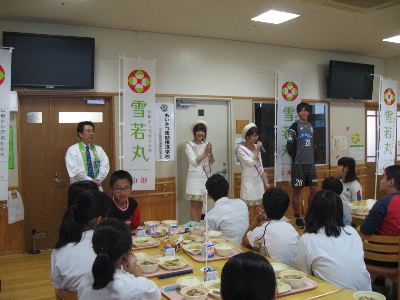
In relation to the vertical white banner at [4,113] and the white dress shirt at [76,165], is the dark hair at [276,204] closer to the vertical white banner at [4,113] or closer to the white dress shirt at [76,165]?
the white dress shirt at [76,165]

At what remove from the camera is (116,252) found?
1.67 metres

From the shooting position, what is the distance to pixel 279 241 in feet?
8.17

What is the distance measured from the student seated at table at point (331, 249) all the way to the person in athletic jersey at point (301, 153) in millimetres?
3745

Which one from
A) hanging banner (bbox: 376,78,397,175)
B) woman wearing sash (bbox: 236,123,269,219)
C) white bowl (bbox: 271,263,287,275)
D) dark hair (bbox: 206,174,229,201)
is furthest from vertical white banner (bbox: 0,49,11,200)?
hanging banner (bbox: 376,78,397,175)

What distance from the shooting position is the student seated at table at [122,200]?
3166 mm

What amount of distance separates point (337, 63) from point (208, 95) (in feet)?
8.09

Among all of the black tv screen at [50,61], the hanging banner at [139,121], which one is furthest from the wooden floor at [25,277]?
the black tv screen at [50,61]

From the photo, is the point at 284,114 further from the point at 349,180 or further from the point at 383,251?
the point at 383,251

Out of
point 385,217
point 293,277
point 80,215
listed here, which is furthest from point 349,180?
point 80,215

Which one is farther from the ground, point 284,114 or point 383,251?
point 284,114

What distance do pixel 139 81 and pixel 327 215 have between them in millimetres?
3550

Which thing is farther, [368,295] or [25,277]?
[25,277]

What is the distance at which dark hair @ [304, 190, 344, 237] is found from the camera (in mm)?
2262

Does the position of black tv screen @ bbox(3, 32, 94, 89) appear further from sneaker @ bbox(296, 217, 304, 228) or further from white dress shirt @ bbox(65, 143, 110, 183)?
sneaker @ bbox(296, 217, 304, 228)
